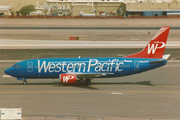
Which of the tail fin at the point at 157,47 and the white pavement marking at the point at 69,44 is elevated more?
the tail fin at the point at 157,47

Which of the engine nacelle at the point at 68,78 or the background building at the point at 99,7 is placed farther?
the background building at the point at 99,7

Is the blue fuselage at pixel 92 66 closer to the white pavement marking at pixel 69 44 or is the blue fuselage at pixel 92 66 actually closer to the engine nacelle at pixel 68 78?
the engine nacelle at pixel 68 78

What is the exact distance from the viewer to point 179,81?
Result: 39062 millimetres

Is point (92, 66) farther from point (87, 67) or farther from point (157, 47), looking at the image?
point (157, 47)

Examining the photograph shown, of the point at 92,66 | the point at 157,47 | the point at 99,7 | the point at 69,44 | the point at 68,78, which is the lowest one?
the point at 68,78

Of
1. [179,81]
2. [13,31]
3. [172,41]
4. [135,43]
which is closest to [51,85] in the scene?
[179,81]

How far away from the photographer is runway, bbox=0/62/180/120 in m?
25.6

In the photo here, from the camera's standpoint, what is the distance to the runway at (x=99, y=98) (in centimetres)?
2562

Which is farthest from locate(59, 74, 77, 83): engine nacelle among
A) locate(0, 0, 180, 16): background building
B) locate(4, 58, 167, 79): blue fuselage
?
locate(0, 0, 180, 16): background building

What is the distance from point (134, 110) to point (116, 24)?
85.4 m

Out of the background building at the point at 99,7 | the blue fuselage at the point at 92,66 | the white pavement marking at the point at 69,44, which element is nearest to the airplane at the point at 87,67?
the blue fuselage at the point at 92,66

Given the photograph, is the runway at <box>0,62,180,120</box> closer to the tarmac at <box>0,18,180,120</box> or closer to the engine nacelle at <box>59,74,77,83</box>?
the tarmac at <box>0,18,180,120</box>

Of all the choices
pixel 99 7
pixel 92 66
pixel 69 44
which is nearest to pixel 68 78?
pixel 92 66

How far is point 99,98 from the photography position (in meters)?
30.8
